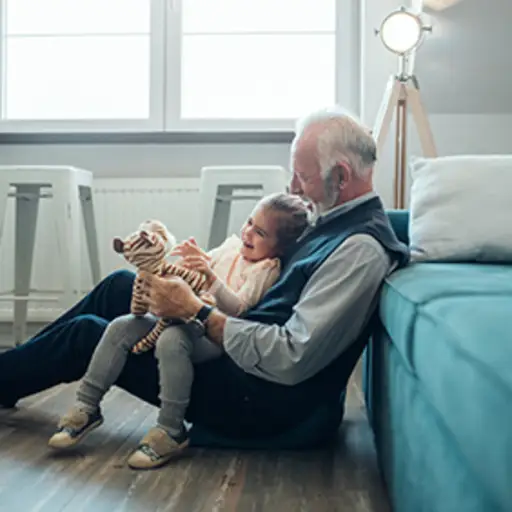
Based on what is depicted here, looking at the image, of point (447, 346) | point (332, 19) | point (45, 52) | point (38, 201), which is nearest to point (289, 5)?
point (332, 19)

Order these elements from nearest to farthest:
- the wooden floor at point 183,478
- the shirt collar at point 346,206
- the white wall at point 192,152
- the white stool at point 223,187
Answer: the wooden floor at point 183,478
the shirt collar at point 346,206
the white stool at point 223,187
the white wall at point 192,152

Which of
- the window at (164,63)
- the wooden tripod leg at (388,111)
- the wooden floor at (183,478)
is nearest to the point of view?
the wooden floor at (183,478)

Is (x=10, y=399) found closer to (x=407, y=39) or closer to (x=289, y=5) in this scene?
(x=407, y=39)

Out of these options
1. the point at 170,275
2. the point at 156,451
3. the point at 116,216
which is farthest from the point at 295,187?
the point at 116,216

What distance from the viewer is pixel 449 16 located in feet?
9.63

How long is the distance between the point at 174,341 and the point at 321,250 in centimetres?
38

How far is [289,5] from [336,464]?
257 centimetres

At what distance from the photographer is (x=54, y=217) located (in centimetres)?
301

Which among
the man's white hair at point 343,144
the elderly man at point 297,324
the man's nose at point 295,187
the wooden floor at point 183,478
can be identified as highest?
the man's white hair at point 343,144

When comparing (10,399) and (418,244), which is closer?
(418,244)

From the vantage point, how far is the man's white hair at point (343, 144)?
63.6 inches

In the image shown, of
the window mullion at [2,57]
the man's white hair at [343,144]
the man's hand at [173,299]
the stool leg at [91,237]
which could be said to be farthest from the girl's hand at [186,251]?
the window mullion at [2,57]

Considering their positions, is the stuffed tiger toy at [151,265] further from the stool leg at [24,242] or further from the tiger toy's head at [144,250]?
the stool leg at [24,242]

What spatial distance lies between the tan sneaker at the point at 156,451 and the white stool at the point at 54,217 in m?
1.53
